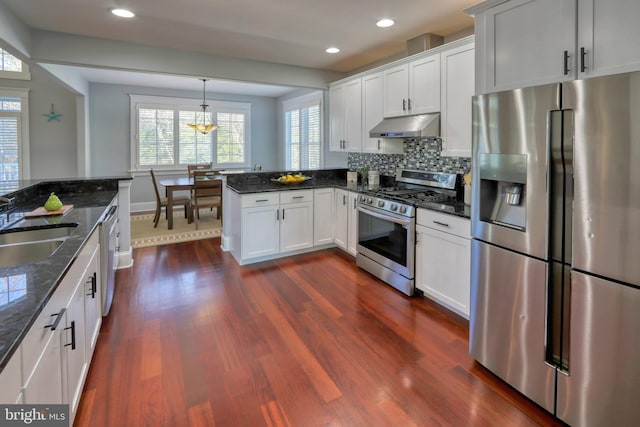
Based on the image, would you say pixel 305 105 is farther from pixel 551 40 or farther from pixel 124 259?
pixel 551 40

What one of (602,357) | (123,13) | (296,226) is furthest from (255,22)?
(602,357)

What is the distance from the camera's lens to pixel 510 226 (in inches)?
77.9

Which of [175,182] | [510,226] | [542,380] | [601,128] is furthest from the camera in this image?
[175,182]

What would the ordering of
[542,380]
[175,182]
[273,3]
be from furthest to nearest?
1. [175,182]
2. [273,3]
3. [542,380]

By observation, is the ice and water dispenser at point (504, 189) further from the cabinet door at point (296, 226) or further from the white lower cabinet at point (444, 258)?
the cabinet door at point (296, 226)

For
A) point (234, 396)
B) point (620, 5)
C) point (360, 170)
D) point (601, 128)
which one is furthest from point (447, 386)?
point (360, 170)

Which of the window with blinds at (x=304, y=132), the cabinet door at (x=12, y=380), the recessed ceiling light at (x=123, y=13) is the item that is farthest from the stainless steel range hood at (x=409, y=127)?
the cabinet door at (x=12, y=380)

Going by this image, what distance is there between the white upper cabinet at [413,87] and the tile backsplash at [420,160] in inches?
15.3

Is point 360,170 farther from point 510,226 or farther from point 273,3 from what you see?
point 510,226

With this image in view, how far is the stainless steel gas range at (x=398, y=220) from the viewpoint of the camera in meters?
3.28

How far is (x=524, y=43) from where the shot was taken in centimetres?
193

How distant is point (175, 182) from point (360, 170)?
329 centimetres

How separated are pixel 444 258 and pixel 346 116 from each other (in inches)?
100

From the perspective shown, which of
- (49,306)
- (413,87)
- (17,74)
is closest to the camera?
(49,306)
